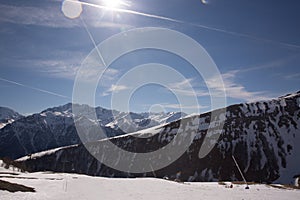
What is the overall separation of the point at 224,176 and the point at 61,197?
176 m

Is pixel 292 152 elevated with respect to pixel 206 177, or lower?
elevated

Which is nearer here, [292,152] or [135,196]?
[135,196]

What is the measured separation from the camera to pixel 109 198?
30500 millimetres

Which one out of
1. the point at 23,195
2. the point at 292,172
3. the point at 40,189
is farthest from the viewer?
the point at 292,172

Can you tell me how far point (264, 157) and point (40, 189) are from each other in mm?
194874

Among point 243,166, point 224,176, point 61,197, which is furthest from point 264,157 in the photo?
point 61,197

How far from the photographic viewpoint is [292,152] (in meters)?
197

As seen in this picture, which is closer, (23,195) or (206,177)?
(23,195)

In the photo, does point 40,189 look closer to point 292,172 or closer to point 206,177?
point 206,177

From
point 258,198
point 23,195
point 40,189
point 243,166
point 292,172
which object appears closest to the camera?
point 23,195

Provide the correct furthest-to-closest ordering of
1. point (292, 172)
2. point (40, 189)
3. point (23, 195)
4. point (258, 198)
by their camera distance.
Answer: point (292, 172)
point (40, 189)
point (258, 198)
point (23, 195)

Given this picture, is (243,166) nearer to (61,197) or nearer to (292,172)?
(292,172)

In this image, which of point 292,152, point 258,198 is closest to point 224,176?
point 292,152

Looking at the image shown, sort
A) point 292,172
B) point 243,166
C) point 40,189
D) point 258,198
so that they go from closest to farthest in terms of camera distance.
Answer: point 258,198 < point 40,189 < point 292,172 < point 243,166
